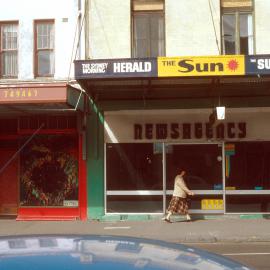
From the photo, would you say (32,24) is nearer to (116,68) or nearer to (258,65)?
(116,68)

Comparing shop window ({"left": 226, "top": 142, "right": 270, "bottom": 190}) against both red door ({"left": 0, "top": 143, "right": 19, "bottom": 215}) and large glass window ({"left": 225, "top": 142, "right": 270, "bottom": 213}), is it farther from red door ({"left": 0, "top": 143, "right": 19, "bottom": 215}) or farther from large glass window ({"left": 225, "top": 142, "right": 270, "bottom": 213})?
red door ({"left": 0, "top": 143, "right": 19, "bottom": 215})

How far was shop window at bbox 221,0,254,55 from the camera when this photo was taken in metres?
17.6

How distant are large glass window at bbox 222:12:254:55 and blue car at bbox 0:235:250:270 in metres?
15.1

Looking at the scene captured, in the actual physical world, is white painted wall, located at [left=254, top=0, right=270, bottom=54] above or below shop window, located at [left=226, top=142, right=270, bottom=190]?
above

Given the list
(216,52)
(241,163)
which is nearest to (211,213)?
(241,163)

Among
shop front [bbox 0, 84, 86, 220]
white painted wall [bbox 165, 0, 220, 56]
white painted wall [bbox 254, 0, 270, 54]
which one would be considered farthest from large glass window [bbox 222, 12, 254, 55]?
shop front [bbox 0, 84, 86, 220]

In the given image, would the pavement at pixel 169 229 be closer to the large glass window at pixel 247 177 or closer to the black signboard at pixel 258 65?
the large glass window at pixel 247 177

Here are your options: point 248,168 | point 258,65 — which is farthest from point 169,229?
point 258,65

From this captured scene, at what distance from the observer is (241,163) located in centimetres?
1739

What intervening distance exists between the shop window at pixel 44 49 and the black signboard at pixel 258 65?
682 centimetres

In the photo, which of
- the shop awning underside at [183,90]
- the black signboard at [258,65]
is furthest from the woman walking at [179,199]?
the black signboard at [258,65]

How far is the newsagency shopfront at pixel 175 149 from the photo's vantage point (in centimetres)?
1731

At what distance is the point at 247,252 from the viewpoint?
1139 centimetres

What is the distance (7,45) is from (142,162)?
6005mm
